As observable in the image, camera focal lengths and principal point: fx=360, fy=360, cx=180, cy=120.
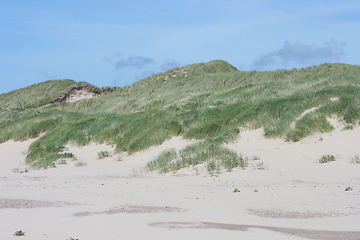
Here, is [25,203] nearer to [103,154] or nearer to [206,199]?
[206,199]

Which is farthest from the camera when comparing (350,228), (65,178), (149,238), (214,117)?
(214,117)

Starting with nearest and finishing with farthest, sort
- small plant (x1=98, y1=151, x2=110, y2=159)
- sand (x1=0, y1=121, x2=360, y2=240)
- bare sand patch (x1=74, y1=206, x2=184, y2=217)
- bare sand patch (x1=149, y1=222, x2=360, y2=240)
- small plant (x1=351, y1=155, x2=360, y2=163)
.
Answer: bare sand patch (x1=149, y1=222, x2=360, y2=240)
sand (x1=0, y1=121, x2=360, y2=240)
bare sand patch (x1=74, y1=206, x2=184, y2=217)
small plant (x1=351, y1=155, x2=360, y2=163)
small plant (x1=98, y1=151, x2=110, y2=159)

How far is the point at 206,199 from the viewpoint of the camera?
7816mm

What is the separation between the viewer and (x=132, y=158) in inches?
625

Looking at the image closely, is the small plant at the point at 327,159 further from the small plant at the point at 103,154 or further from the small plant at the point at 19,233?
the small plant at the point at 103,154

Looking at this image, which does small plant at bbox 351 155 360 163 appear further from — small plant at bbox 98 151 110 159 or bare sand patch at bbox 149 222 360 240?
small plant at bbox 98 151 110 159

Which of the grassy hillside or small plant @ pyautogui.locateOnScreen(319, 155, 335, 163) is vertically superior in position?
the grassy hillside

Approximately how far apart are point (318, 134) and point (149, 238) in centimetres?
1016

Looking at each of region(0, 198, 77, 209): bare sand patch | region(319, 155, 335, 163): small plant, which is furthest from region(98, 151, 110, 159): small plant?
region(319, 155, 335, 163): small plant

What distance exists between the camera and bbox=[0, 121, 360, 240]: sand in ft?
17.8

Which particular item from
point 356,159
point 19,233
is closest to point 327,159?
point 356,159

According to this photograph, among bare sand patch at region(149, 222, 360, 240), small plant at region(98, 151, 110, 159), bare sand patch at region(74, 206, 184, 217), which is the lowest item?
bare sand patch at region(149, 222, 360, 240)

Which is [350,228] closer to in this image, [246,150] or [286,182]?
[286,182]

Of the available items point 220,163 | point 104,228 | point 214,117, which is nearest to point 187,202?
point 104,228
